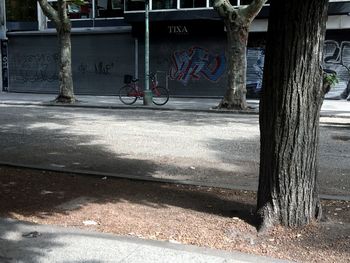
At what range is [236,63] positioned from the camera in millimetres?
17969

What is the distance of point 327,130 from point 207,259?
1007 cm

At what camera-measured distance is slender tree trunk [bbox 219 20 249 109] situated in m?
17.6

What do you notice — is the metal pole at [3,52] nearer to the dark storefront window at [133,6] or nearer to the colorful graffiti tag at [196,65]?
the dark storefront window at [133,6]

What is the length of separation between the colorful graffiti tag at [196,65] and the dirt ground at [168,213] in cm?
1749

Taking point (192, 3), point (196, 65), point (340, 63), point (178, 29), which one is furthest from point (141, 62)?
point (340, 63)

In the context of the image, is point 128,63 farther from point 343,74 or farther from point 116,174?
point 116,174

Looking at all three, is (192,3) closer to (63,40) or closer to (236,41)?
(63,40)

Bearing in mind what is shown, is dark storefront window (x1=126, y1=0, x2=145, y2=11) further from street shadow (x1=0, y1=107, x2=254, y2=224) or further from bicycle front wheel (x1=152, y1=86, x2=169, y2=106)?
street shadow (x1=0, y1=107, x2=254, y2=224)

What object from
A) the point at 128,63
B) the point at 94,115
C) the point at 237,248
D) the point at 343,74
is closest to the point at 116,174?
the point at 237,248

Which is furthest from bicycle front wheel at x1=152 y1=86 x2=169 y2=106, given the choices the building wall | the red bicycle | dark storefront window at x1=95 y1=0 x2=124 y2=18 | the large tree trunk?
the large tree trunk

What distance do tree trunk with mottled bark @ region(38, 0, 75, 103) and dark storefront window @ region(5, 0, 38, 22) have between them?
8449 mm

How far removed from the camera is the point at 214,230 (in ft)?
16.3

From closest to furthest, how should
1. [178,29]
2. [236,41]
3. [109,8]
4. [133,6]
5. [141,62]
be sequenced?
[236,41]
[178,29]
[133,6]
[141,62]
[109,8]

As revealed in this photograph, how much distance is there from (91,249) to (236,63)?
560 inches
